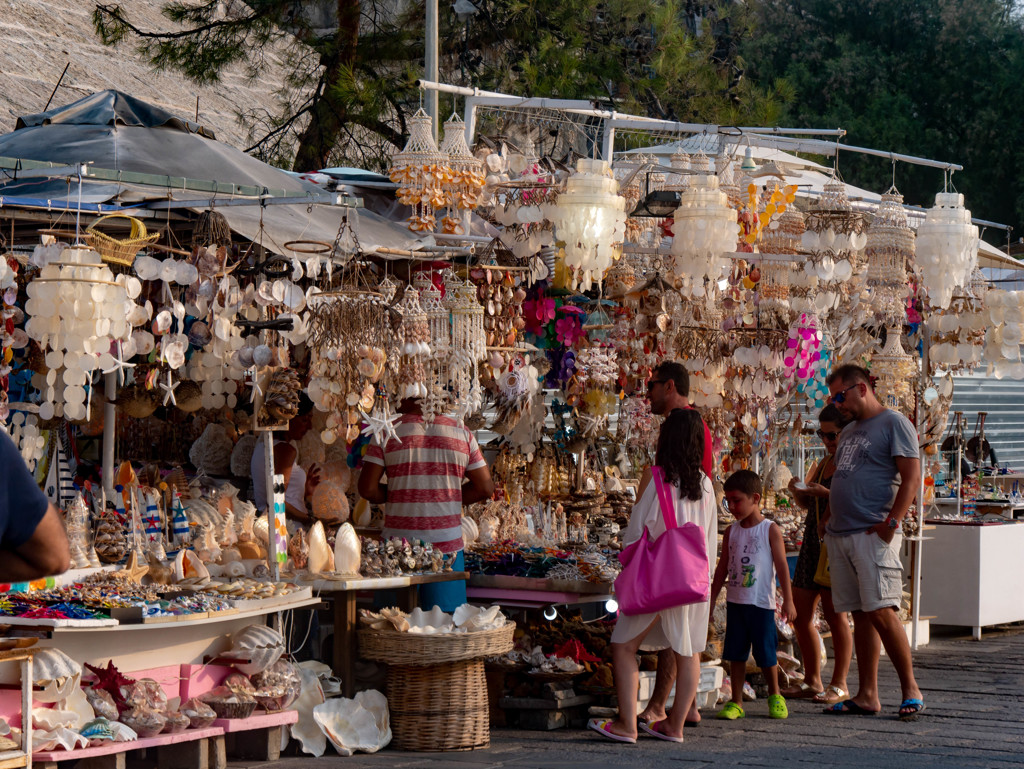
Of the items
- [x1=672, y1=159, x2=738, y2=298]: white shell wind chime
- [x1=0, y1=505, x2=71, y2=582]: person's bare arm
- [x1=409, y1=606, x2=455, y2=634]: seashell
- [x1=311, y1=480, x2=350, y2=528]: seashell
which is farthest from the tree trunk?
[x1=0, y1=505, x2=71, y2=582]: person's bare arm

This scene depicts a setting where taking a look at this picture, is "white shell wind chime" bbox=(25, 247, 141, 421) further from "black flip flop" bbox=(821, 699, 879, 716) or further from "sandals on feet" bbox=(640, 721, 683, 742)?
"black flip flop" bbox=(821, 699, 879, 716)

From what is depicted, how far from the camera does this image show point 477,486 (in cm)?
617

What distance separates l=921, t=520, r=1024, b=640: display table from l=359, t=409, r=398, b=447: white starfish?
15.2 feet

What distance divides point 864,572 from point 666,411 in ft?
3.73

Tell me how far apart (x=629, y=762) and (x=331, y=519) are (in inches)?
82.1

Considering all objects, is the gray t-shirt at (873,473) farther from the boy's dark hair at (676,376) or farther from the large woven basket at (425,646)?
the large woven basket at (425,646)

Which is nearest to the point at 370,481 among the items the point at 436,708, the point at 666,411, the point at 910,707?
the point at 436,708

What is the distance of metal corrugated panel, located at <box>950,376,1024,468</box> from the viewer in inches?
623

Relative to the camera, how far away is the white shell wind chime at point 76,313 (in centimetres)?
485

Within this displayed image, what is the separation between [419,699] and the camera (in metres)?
5.46

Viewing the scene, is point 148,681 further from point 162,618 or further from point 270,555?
point 270,555

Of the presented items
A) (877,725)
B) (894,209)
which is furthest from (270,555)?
(894,209)

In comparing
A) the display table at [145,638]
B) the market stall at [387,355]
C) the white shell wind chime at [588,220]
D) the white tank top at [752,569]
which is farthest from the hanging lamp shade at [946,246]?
the display table at [145,638]

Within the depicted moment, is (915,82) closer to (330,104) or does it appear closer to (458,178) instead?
(330,104)
